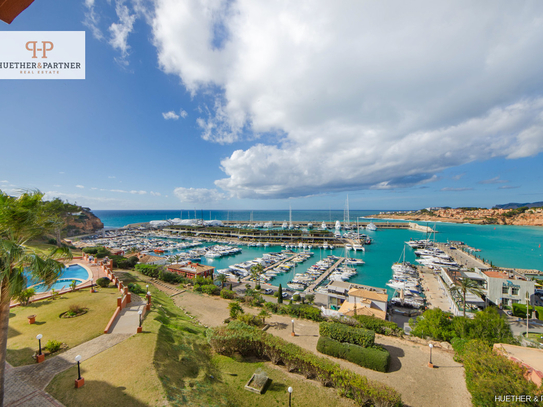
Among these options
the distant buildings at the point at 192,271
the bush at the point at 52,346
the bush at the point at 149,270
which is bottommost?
the distant buildings at the point at 192,271

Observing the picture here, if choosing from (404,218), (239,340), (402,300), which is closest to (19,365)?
(239,340)

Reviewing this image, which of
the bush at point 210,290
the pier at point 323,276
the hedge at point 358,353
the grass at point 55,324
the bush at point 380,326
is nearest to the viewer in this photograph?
the grass at point 55,324

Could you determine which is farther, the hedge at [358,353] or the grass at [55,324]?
the hedge at [358,353]

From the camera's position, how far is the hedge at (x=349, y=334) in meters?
13.9

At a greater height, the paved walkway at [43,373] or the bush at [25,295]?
the bush at [25,295]

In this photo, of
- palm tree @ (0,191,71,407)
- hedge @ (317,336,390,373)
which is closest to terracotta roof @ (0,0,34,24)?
palm tree @ (0,191,71,407)

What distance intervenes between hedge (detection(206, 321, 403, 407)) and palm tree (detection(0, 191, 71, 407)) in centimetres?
899

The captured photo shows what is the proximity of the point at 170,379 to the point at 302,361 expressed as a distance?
6395mm

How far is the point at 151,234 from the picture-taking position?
3676 inches

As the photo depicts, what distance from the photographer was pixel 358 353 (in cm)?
1312

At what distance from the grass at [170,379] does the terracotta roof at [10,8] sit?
426 inches

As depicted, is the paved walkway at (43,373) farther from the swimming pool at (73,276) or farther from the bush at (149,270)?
the bush at (149,270)

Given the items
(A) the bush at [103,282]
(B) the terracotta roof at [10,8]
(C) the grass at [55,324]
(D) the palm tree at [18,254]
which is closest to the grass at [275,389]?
A: (C) the grass at [55,324]

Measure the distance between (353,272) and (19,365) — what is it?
42798mm
